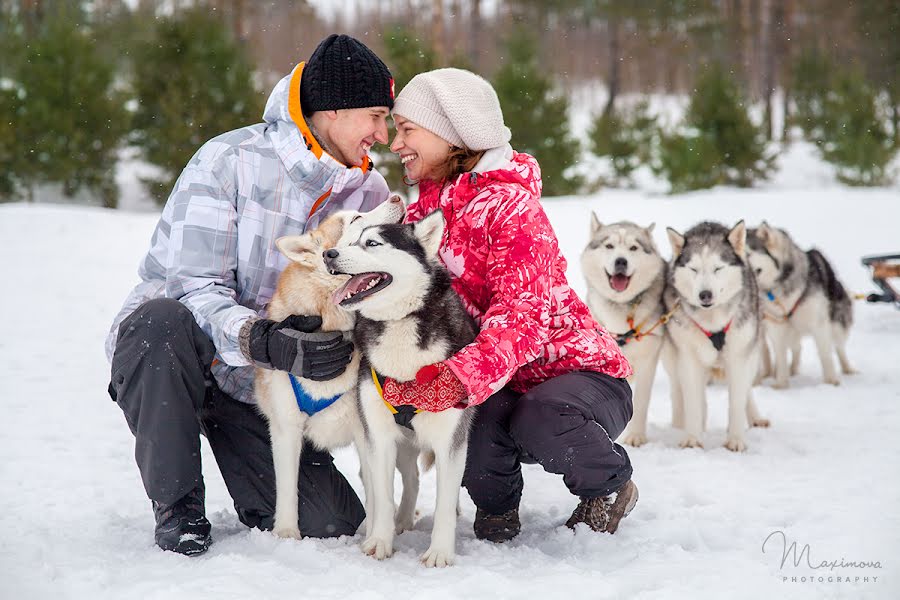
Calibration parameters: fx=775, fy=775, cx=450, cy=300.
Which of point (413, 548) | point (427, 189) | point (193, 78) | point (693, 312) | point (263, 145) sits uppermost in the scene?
point (193, 78)

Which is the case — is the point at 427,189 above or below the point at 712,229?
above

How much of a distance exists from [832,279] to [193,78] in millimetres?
10480

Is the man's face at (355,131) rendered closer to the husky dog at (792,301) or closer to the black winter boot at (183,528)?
the black winter boot at (183,528)

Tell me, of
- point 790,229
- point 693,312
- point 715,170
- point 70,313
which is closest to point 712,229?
point 693,312

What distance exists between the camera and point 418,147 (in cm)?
277

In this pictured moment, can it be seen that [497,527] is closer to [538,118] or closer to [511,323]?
[511,323]

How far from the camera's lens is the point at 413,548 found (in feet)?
8.49

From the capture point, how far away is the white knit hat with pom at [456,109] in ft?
8.76

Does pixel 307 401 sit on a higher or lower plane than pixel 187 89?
lower

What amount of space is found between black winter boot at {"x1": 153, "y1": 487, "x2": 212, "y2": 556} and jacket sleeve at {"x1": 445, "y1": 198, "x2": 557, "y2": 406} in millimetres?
961

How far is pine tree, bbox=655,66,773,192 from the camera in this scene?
13.3 metres

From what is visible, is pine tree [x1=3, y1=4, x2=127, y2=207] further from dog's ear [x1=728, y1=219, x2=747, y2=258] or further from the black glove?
the black glove

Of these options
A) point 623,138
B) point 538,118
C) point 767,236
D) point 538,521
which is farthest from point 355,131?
point 623,138

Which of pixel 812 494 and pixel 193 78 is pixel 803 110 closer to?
pixel 193 78
